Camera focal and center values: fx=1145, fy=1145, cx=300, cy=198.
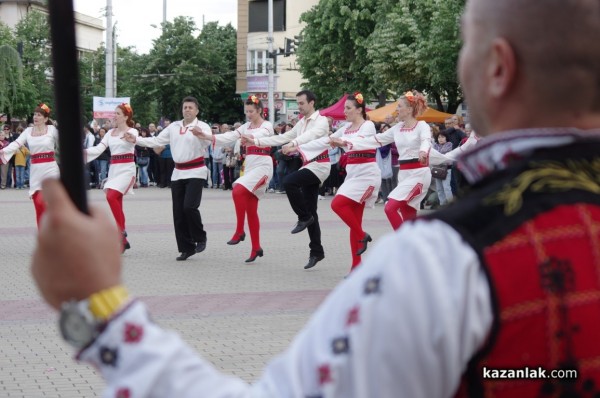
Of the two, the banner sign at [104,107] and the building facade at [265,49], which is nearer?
the banner sign at [104,107]

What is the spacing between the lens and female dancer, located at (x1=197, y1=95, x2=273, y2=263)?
1408 centimetres

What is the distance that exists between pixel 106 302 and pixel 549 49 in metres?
0.67

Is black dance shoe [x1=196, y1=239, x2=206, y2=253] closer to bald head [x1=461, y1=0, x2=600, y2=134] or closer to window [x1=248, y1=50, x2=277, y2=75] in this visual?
bald head [x1=461, y1=0, x2=600, y2=134]

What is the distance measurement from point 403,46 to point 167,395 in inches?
1427

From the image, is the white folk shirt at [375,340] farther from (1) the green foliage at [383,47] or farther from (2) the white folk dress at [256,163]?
(1) the green foliage at [383,47]

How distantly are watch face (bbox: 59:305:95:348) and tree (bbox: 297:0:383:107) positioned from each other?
46.1m

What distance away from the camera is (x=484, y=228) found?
1.46 m

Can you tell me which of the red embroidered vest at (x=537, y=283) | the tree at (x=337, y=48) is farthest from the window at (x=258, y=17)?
the red embroidered vest at (x=537, y=283)

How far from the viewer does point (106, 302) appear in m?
1.46

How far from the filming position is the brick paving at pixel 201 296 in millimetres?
7340

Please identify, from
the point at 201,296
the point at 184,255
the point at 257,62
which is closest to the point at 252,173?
the point at 184,255

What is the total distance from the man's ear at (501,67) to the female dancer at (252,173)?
39.9 ft

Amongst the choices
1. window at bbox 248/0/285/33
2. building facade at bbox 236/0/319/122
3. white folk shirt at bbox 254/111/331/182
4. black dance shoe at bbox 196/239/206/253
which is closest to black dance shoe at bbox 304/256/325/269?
white folk shirt at bbox 254/111/331/182

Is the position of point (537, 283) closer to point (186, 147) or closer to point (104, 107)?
point (186, 147)
